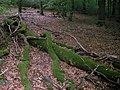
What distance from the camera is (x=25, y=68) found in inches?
330

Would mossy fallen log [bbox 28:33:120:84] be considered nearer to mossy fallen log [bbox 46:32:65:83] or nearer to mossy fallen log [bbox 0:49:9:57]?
mossy fallen log [bbox 46:32:65:83]

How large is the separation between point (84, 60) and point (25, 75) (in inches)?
101

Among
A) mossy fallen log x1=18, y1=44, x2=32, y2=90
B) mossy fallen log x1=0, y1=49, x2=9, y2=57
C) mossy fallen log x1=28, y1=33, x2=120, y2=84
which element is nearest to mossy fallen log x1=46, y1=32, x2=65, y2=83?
mossy fallen log x1=28, y1=33, x2=120, y2=84

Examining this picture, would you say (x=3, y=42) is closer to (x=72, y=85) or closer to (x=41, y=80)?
(x=41, y=80)

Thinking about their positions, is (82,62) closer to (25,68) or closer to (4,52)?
(25,68)

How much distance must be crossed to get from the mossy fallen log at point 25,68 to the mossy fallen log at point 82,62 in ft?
3.48

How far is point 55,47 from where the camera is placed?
10.3 meters

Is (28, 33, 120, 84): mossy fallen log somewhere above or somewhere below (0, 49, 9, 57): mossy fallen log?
below

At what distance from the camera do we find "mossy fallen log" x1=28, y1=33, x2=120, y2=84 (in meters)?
9.07

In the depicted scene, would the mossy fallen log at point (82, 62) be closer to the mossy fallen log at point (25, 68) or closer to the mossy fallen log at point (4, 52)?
the mossy fallen log at point (25, 68)

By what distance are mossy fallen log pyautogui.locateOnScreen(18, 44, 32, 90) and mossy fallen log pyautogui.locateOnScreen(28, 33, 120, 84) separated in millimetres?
1060

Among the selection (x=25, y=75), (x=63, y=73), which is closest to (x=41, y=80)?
(x=25, y=75)

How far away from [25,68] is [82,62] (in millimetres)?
2283

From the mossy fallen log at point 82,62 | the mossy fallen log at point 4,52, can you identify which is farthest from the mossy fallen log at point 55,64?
the mossy fallen log at point 4,52
